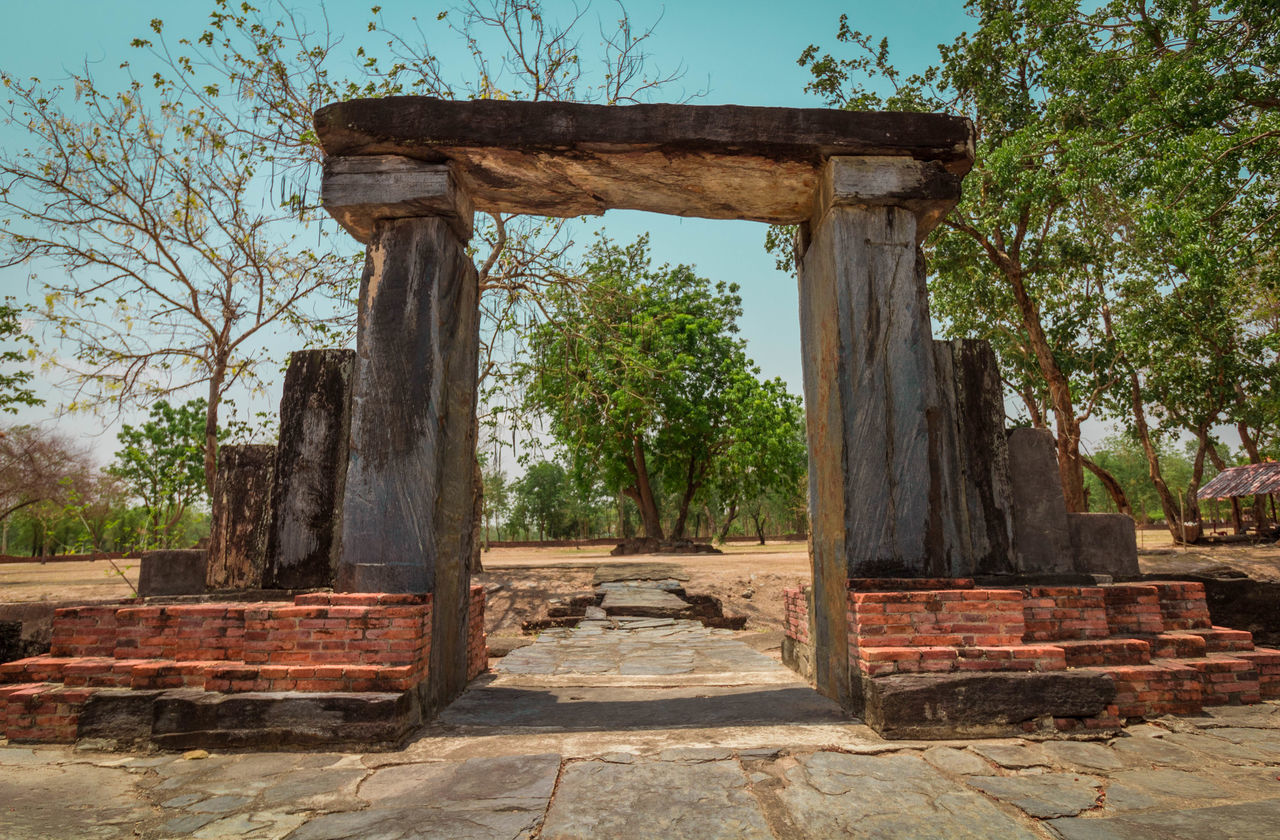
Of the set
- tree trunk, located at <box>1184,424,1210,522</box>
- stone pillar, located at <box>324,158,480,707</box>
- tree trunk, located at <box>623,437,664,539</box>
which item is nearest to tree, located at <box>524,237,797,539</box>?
tree trunk, located at <box>623,437,664,539</box>

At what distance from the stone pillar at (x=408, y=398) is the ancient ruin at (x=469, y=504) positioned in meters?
0.02

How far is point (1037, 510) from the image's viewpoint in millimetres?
4391

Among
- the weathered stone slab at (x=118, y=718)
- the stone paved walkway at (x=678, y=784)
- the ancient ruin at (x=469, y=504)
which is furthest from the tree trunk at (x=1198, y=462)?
the weathered stone slab at (x=118, y=718)

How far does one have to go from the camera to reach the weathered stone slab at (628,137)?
157 inches

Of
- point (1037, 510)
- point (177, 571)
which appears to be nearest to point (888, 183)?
point (1037, 510)

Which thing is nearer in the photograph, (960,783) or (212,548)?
(960,783)

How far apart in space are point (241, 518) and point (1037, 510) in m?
4.90

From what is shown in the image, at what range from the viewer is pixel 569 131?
398cm

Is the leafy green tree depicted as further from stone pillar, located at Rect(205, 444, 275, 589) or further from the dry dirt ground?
stone pillar, located at Rect(205, 444, 275, 589)

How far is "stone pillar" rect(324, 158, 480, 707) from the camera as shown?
3.78 m

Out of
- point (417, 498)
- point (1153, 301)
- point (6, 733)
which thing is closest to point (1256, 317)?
point (1153, 301)

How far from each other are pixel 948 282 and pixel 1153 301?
4.32m

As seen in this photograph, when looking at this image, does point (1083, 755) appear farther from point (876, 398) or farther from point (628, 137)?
point (628, 137)

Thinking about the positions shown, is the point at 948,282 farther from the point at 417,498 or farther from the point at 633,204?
the point at 417,498
